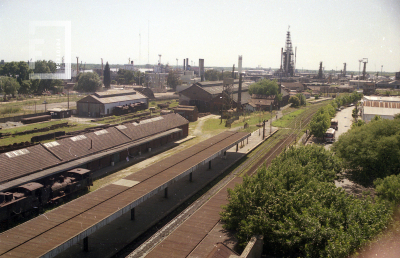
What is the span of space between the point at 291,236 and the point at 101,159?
2213cm

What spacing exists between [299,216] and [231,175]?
17.3 metres

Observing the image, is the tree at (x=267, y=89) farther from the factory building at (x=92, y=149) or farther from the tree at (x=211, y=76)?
the tree at (x=211, y=76)

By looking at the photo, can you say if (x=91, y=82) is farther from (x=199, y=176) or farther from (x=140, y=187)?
(x=140, y=187)

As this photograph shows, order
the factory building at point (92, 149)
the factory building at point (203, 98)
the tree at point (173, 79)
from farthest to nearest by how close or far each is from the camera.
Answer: the tree at point (173, 79), the factory building at point (203, 98), the factory building at point (92, 149)

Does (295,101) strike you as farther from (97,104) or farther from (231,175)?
(231,175)

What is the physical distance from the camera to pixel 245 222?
1605 centimetres

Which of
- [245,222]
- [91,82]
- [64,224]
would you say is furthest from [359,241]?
[91,82]

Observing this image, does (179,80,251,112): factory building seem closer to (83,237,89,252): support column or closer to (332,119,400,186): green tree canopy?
(332,119,400,186): green tree canopy

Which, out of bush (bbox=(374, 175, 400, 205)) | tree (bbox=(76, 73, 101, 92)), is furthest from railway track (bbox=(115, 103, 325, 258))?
tree (bbox=(76, 73, 101, 92))

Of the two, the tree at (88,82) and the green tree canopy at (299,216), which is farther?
the tree at (88,82)

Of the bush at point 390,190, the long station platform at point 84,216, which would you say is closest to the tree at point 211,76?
the long station platform at point 84,216

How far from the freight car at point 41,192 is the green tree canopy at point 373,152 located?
22.1m

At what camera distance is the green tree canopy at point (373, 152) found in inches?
965

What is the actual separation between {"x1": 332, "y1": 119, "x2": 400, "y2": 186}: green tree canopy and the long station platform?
13091 mm
